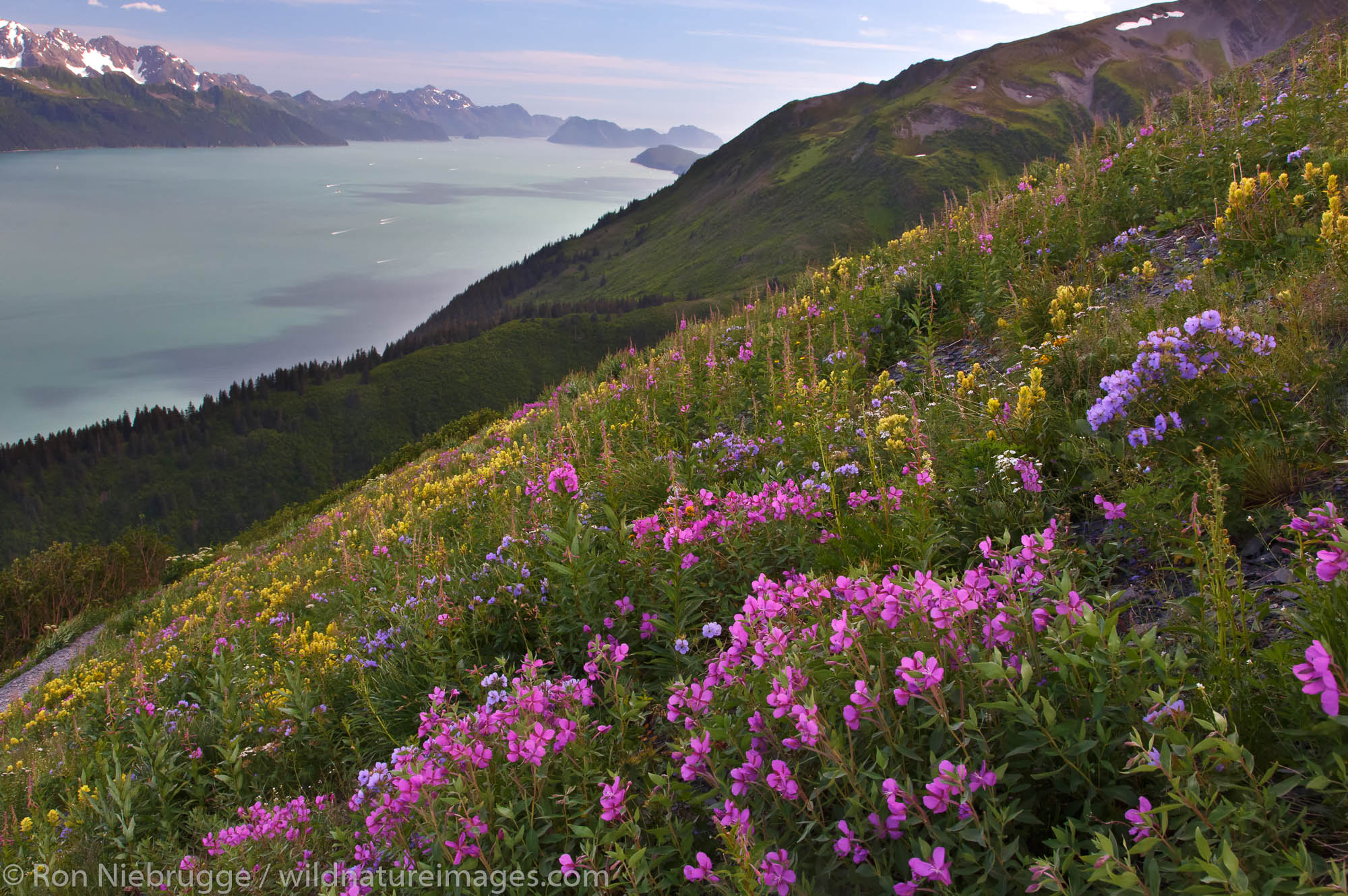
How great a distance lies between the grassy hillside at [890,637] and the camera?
2.02 m

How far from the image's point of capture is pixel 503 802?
2.74 meters

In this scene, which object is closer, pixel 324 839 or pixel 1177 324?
pixel 324 839

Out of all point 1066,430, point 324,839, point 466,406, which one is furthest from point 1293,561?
point 466,406

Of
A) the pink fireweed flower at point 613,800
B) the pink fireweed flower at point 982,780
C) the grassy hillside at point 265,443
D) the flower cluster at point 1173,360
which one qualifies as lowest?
the grassy hillside at point 265,443

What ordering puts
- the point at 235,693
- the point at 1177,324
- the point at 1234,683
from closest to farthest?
the point at 1234,683 → the point at 1177,324 → the point at 235,693

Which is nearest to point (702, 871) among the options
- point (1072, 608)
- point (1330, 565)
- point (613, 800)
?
point (613, 800)

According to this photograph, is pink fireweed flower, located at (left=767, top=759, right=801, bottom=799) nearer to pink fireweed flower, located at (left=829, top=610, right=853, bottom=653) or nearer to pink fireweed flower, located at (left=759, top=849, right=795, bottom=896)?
pink fireweed flower, located at (left=759, top=849, right=795, bottom=896)

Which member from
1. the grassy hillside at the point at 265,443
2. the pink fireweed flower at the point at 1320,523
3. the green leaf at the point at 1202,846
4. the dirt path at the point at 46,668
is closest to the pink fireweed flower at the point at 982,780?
the green leaf at the point at 1202,846

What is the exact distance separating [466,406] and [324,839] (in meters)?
153

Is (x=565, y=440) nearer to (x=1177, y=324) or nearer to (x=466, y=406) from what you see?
(x=1177, y=324)

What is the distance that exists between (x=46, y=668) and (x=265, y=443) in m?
146

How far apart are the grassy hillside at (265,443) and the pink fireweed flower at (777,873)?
128386 mm

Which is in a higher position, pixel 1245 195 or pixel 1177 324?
pixel 1245 195

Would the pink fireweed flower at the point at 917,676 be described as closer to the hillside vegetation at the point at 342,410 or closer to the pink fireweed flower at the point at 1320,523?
the pink fireweed flower at the point at 1320,523
